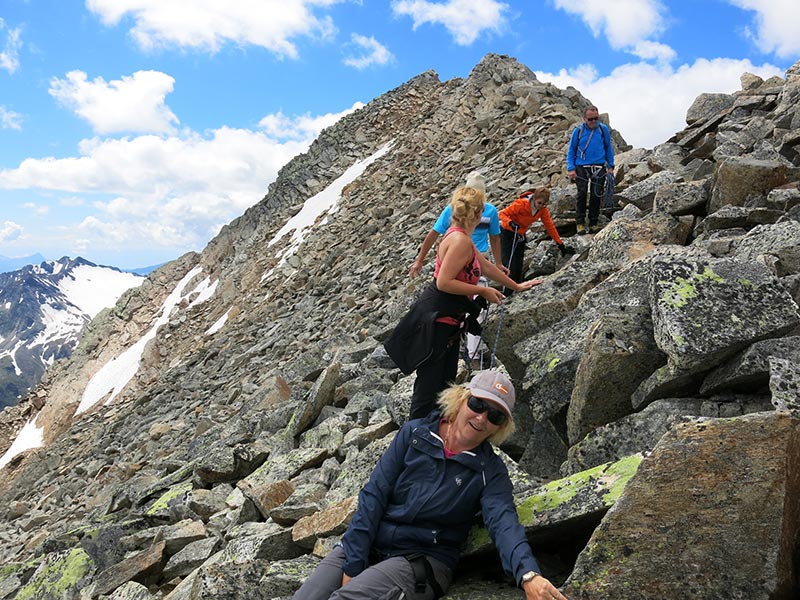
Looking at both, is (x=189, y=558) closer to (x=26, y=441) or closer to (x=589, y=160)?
(x=589, y=160)

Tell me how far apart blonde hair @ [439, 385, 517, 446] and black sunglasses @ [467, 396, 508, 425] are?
71mm

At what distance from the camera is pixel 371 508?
15.5ft

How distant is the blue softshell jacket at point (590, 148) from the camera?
42.6ft

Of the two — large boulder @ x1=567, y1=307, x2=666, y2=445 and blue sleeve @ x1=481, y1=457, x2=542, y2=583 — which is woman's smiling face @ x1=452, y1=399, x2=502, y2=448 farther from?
large boulder @ x1=567, y1=307, x2=666, y2=445

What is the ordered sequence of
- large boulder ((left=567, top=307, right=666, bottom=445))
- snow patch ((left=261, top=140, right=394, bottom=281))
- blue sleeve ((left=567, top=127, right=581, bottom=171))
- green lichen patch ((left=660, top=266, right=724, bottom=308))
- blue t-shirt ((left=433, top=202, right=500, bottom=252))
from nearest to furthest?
green lichen patch ((left=660, top=266, right=724, bottom=308))
large boulder ((left=567, top=307, right=666, bottom=445))
blue t-shirt ((left=433, top=202, right=500, bottom=252))
blue sleeve ((left=567, top=127, right=581, bottom=171))
snow patch ((left=261, top=140, right=394, bottom=281))

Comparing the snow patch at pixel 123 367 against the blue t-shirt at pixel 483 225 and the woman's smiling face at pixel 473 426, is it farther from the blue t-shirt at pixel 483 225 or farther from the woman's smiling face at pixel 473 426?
the woman's smiling face at pixel 473 426

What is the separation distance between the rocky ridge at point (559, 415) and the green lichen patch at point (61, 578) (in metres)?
0.04

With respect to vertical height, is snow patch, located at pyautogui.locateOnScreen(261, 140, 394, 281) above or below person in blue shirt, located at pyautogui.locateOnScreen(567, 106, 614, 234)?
above

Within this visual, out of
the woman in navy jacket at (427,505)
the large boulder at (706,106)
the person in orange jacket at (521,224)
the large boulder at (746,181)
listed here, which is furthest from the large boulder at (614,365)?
the large boulder at (706,106)

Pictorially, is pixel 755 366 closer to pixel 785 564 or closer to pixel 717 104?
pixel 785 564

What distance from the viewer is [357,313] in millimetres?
17609

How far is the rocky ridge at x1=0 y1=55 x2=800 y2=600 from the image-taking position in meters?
3.68

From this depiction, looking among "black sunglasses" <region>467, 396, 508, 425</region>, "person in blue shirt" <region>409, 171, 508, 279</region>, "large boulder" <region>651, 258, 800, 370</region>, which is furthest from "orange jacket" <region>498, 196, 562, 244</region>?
"black sunglasses" <region>467, 396, 508, 425</region>

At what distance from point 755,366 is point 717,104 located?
16.4 m
